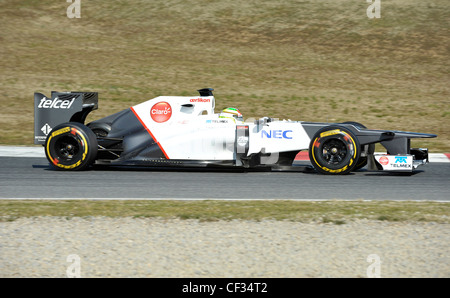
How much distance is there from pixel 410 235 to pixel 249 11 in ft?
99.8

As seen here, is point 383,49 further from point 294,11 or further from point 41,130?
point 41,130

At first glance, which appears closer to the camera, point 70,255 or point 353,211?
point 70,255

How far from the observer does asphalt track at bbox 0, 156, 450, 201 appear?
9102 millimetres

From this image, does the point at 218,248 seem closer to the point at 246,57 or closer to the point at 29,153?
the point at 29,153

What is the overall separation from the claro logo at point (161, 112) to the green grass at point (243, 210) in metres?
3.34

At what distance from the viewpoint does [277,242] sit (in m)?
6.21

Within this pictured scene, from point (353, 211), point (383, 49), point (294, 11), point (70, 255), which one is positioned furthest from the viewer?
point (294, 11)

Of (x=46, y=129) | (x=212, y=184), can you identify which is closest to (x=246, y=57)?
(x=46, y=129)

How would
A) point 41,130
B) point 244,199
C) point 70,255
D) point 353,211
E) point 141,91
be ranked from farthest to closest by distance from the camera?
point 141,91
point 41,130
point 244,199
point 353,211
point 70,255

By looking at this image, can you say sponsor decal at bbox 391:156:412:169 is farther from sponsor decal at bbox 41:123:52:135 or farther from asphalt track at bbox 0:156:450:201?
sponsor decal at bbox 41:123:52:135

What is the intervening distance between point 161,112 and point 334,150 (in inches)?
118

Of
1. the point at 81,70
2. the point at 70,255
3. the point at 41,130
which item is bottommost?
the point at 70,255

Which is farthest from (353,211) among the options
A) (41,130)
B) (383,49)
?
(383,49)

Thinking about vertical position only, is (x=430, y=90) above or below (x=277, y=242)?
above
